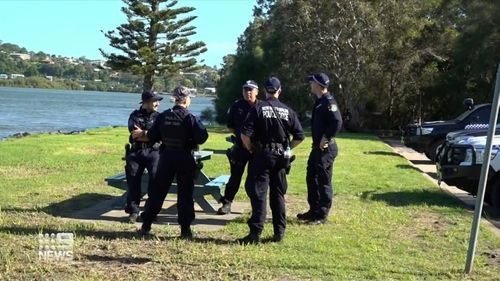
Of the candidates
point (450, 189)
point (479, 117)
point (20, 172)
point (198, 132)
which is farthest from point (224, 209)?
point (479, 117)

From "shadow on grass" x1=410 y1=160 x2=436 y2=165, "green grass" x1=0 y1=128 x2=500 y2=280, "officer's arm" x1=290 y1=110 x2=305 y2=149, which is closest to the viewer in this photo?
"green grass" x1=0 y1=128 x2=500 y2=280

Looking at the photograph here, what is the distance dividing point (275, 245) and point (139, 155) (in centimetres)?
221

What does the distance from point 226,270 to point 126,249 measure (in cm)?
122

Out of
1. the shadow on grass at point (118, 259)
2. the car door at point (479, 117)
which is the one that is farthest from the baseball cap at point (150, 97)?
the car door at point (479, 117)

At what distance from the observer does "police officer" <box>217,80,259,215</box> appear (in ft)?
26.4

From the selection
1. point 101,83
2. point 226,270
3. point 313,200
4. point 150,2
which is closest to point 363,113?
point 150,2

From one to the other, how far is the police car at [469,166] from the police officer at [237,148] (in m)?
3.66

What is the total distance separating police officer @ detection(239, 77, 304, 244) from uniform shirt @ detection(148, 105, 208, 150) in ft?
1.58

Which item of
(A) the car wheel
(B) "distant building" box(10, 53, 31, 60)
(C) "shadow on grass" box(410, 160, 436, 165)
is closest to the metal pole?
(A) the car wheel

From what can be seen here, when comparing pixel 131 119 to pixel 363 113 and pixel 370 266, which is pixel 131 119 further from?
pixel 363 113

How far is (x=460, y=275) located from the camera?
231 inches

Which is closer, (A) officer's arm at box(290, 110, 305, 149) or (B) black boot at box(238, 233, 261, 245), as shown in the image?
(B) black boot at box(238, 233, 261, 245)

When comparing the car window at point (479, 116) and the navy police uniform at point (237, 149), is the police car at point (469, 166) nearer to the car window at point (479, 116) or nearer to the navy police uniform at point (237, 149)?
the navy police uniform at point (237, 149)

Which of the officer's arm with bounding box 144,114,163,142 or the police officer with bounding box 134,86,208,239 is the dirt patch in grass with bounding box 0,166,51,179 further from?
the police officer with bounding box 134,86,208,239
